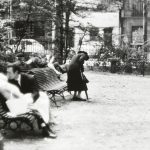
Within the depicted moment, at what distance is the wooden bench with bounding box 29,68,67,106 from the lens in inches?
511

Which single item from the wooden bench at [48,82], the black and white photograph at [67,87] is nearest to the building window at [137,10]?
the black and white photograph at [67,87]

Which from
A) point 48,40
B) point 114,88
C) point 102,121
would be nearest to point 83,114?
point 102,121

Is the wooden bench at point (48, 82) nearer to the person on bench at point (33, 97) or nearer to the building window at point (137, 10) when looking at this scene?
the person on bench at point (33, 97)

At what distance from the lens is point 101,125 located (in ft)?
34.4

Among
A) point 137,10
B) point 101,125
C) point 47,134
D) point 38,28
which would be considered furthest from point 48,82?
point 137,10

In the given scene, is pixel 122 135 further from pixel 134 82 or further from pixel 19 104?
pixel 134 82

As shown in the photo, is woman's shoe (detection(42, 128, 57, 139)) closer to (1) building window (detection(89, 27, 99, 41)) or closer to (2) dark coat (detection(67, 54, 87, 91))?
(2) dark coat (detection(67, 54, 87, 91))

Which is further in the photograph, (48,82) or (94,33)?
(94,33)

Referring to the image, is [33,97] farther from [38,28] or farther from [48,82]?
[38,28]

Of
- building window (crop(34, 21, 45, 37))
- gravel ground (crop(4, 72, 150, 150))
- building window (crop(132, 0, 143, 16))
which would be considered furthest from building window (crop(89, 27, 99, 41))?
building window (crop(132, 0, 143, 16))

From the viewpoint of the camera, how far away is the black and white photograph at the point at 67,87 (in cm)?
888

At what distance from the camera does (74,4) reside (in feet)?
79.4

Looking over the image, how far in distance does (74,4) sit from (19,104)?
1600cm

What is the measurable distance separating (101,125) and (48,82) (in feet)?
12.1
